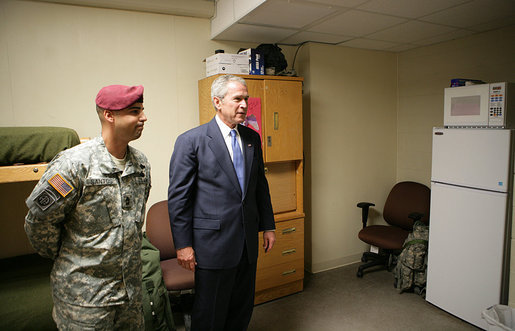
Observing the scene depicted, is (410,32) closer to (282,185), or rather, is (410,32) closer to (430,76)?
(430,76)

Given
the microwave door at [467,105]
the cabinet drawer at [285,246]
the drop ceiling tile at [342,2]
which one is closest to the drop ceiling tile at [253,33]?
the drop ceiling tile at [342,2]

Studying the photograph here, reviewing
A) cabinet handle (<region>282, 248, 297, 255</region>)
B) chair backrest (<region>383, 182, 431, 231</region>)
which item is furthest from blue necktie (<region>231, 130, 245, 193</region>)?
chair backrest (<region>383, 182, 431, 231</region>)

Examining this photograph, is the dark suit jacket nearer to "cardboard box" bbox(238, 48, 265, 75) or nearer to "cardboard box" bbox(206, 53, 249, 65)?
"cardboard box" bbox(206, 53, 249, 65)

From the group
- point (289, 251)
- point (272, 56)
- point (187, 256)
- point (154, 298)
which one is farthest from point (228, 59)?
point (154, 298)

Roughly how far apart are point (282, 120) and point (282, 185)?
2.00ft

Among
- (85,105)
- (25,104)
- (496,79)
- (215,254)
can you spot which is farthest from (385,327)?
(25,104)

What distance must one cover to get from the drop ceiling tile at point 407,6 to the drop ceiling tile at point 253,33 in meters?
0.81

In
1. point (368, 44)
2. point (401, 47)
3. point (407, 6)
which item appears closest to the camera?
point (407, 6)

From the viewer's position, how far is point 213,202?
195 cm

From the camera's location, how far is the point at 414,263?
→ 3.12 meters

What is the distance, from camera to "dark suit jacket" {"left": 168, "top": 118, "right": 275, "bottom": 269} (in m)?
1.92

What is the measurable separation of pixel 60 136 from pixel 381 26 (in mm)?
2601

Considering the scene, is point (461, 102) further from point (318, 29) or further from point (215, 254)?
point (215, 254)

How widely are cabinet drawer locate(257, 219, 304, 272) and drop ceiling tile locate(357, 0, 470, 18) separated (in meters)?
1.85
